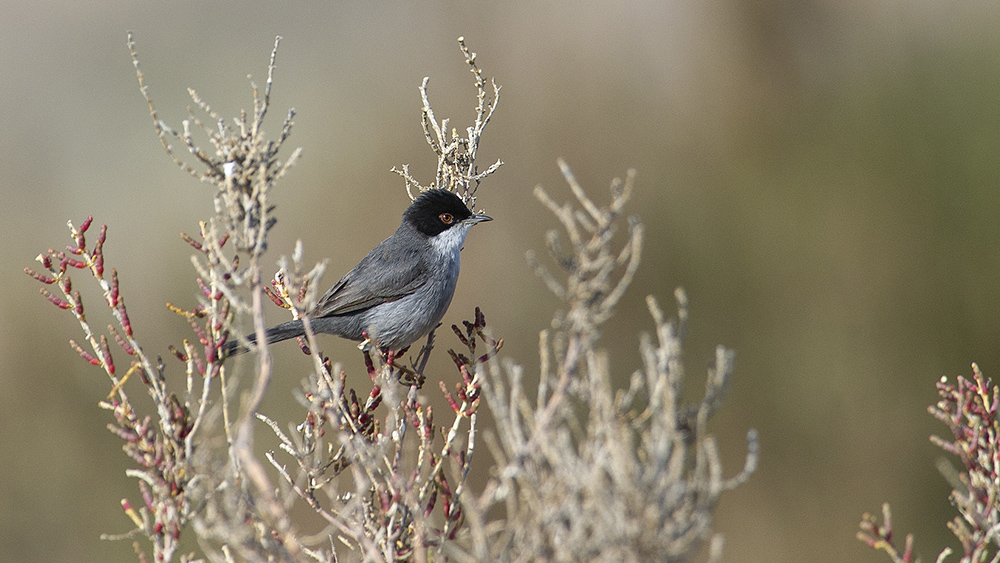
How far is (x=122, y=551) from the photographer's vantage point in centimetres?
704

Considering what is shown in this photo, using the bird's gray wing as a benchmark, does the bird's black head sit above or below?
above

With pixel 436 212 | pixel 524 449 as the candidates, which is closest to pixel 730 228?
pixel 436 212

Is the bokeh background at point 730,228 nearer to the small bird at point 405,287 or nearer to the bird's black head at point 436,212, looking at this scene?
the small bird at point 405,287

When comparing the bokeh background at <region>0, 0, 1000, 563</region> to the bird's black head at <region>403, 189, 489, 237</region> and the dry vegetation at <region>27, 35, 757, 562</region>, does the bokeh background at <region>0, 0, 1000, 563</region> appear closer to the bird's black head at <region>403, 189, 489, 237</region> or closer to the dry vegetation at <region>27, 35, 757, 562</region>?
the bird's black head at <region>403, 189, 489, 237</region>

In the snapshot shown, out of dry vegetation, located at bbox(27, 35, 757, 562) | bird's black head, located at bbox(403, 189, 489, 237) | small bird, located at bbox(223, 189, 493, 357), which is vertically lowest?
dry vegetation, located at bbox(27, 35, 757, 562)

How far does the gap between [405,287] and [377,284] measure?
161mm

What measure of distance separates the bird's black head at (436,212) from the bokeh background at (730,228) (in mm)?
2599

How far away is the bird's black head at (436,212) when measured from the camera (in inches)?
164

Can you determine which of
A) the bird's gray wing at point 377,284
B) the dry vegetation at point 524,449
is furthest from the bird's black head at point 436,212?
the dry vegetation at point 524,449

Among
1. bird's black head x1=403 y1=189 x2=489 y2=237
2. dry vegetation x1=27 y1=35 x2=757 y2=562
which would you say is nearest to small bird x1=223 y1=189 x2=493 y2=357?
bird's black head x1=403 y1=189 x2=489 y2=237

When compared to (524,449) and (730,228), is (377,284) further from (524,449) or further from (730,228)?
(730,228)

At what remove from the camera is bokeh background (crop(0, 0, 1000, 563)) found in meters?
7.23

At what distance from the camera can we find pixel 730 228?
7.73 m

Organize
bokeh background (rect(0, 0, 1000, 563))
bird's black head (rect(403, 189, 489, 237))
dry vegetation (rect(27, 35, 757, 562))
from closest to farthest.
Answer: dry vegetation (rect(27, 35, 757, 562)), bird's black head (rect(403, 189, 489, 237)), bokeh background (rect(0, 0, 1000, 563))
